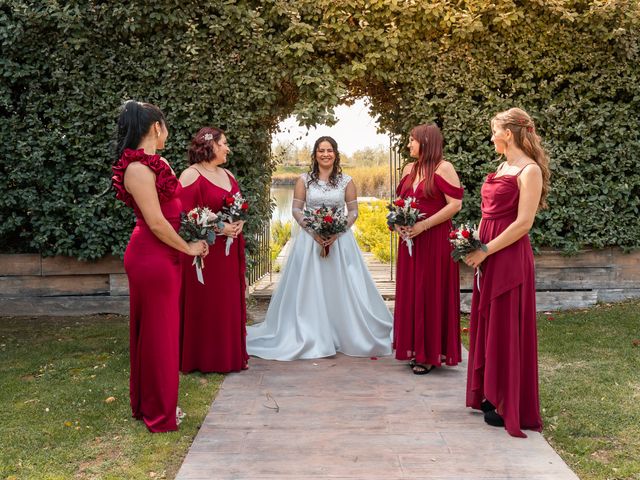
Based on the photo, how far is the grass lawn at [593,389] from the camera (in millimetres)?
4410

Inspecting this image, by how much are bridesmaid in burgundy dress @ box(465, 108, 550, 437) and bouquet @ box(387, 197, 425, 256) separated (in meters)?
1.33

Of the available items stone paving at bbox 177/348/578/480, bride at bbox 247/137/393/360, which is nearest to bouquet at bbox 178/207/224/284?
stone paving at bbox 177/348/578/480

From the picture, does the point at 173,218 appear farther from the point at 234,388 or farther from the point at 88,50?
the point at 88,50

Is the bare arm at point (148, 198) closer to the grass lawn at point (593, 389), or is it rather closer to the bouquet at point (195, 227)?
the bouquet at point (195, 227)

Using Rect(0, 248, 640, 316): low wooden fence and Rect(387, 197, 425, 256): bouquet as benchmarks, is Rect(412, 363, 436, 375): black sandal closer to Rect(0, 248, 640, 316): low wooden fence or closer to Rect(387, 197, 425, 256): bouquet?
Rect(387, 197, 425, 256): bouquet

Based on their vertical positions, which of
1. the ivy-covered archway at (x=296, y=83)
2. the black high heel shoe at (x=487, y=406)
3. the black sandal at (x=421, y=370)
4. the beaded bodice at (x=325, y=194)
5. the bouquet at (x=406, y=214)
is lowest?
the black sandal at (x=421, y=370)

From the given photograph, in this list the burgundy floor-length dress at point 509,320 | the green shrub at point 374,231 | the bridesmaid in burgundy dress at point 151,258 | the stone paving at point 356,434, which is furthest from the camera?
the green shrub at point 374,231

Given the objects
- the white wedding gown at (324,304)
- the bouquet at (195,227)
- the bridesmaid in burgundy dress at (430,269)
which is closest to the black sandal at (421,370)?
the bridesmaid in burgundy dress at (430,269)

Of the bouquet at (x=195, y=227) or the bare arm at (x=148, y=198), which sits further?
the bouquet at (x=195, y=227)

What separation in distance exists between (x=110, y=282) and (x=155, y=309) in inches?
177

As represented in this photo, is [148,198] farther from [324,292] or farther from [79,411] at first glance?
[324,292]

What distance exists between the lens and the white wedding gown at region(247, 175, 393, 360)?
7051mm

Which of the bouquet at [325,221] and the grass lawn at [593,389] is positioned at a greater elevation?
the bouquet at [325,221]

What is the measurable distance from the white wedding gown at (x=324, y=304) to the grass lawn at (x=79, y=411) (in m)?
1.19
